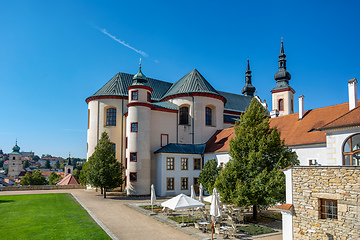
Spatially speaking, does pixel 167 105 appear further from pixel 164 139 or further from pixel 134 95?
pixel 134 95

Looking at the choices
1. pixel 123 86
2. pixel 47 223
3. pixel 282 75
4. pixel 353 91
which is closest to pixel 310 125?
pixel 353 91

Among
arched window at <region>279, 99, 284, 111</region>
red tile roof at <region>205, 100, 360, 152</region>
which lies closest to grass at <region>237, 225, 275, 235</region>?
Answer: red tile roof at <region>205, 100, 360, 152</region>

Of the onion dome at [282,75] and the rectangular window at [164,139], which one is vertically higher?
the onion dome at [282,75]

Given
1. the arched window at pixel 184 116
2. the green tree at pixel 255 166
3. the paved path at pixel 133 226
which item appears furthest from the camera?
the arched window at pixel 184 116

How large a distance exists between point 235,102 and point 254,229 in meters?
37.6

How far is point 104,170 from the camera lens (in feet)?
98.1

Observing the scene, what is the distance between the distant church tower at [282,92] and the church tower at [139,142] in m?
29.6

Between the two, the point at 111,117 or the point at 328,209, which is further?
the point at 111,117

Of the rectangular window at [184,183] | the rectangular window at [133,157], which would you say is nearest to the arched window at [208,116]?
the rectangular window at [184,183]

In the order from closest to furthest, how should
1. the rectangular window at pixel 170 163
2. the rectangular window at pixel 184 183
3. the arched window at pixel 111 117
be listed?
the rectangular window at pixel 170 163 → the rectangular window at pixel 184 183 → the arched window at pixel 111 117

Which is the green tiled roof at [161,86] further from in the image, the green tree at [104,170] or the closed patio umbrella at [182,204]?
the closed patio umbrella at [182,204]

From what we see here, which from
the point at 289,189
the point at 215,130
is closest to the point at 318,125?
the point at 289,189

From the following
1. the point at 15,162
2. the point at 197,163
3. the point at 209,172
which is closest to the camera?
the point at 209,172

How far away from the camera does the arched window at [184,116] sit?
3834cm
